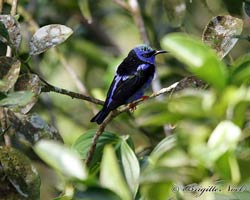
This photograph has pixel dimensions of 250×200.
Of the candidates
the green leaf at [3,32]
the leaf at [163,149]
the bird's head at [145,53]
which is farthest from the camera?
the bird's head at [145,53]

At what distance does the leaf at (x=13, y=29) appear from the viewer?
2.20m

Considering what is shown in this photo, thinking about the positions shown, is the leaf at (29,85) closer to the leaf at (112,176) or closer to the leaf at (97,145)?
the leaf at (97,145)

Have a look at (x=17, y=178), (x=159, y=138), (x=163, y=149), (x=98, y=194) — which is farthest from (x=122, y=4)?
(x=98, y=194)

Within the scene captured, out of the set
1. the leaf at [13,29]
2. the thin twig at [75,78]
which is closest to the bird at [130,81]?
the thin twig at [75,78]

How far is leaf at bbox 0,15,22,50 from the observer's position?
2.20m

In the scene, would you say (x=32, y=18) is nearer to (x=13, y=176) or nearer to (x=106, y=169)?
(x=13, y=176)

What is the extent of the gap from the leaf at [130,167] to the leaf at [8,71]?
0.46 meters

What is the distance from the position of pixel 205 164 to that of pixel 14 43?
41.8 inches

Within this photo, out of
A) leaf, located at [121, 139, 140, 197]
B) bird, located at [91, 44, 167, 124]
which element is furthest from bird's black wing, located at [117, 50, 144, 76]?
leaf, located at [121, 139, 140, 197]

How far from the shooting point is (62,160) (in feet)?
4.12

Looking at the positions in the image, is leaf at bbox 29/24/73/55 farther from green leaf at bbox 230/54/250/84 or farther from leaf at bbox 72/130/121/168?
green leaf at bbox 230/54/250/84

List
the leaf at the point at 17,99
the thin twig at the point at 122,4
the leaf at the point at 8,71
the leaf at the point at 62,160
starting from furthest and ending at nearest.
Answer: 1. the thin twig at the point at 122,4
2. the leaf at the point at 8,71
3. the leaf at the point at 17,99
4. the leaf at the point at 62,160

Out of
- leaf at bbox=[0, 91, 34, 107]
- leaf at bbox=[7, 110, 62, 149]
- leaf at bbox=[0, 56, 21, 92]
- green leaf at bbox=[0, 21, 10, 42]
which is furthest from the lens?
leaf at bbox=[7, 110, 62, 149]

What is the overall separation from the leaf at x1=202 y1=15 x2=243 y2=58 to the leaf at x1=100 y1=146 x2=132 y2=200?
2.78 feet
